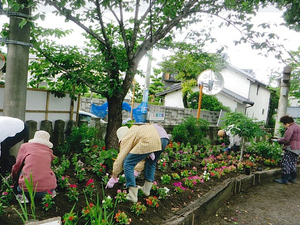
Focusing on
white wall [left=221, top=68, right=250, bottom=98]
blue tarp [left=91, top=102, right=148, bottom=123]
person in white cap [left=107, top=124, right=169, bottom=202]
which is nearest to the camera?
person in white cap [left=107, top=124, right=169, bottom=202]

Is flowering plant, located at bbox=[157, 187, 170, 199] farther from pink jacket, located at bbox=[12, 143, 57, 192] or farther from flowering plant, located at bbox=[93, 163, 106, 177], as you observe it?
pink jacket, located at bbox=[12, 143, 57, 192]

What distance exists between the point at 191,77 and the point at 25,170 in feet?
67.3

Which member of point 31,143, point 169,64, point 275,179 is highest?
point 169,64

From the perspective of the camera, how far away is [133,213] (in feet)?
11.5

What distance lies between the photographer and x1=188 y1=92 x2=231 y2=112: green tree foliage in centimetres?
2317

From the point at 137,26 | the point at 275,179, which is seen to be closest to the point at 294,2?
the point at 137,26

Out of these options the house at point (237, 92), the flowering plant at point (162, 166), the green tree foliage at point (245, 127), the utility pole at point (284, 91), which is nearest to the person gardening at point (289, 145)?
the green tree foliage at point (245, 127)

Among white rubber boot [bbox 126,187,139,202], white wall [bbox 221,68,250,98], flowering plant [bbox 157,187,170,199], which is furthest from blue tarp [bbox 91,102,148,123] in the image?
white wall [bbox 221,68,250,98]

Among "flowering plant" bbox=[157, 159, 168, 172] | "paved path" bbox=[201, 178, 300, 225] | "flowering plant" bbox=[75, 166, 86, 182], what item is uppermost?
"flowering plant" bbox=[75, 166, 86, 182]

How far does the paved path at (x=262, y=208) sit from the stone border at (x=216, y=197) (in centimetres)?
11

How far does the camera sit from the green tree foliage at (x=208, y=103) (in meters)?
23.2

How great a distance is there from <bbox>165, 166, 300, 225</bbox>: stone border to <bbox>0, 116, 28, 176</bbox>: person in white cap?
2.31 meters

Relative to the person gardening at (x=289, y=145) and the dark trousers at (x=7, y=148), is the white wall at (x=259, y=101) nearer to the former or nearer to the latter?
the person gardening at (x=289, y=145)

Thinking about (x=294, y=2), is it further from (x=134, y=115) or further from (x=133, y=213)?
(x=134, y=115)
